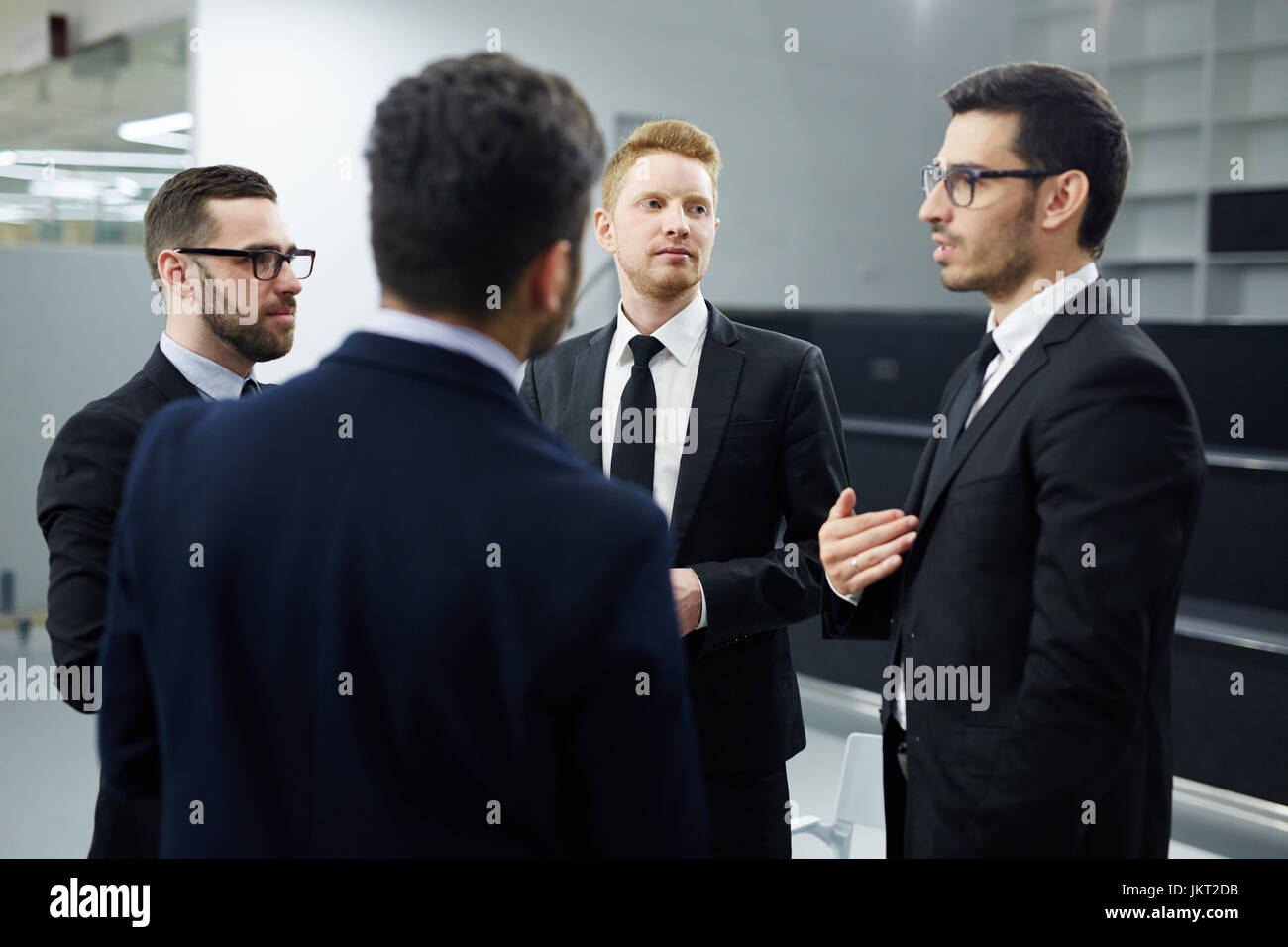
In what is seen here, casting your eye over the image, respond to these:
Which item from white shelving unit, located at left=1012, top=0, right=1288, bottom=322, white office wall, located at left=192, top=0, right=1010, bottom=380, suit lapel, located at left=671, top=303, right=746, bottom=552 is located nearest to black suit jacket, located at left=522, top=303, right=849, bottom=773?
suit lapel, located at left=671, top=303, right=746, bottom=552

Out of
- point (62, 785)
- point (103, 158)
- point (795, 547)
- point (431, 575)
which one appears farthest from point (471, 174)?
point (103, 158)

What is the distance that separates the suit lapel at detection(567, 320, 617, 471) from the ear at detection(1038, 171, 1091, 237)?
0.77 meters

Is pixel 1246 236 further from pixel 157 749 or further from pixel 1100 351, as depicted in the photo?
pixel 157 749

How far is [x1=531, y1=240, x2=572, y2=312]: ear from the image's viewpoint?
0.89 meters

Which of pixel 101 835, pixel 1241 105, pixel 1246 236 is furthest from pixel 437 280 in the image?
pixel 1241 105

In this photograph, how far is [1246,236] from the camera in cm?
493

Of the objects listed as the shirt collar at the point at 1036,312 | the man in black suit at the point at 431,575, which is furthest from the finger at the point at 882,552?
the man in black suit at the point at 431,575

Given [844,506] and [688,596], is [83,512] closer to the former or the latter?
[688,596]

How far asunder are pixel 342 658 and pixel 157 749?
13.7 inches

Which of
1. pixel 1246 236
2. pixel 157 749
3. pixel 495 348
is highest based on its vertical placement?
pixel 1246 236

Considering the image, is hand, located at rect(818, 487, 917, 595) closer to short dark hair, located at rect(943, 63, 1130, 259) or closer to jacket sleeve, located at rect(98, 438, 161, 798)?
short dark hair, located at rect(943, 63, 1130, 259)

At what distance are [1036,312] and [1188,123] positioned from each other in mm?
6896

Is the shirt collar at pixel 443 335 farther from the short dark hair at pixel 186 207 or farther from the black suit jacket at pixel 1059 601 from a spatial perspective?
the short dark hair at pixel 186 207
